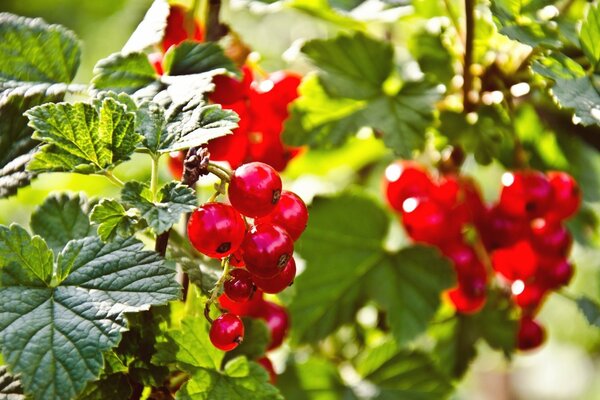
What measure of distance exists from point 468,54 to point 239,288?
0.62 metres

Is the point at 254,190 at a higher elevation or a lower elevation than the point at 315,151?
higher

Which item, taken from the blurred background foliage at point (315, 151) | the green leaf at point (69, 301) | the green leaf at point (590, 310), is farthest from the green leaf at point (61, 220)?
the green leaf at point (590, 310)

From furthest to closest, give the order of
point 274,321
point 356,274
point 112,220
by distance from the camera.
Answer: point 356,274 → point 274,321 → point 112,220

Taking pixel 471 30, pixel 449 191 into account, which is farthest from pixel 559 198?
pixel 471 30

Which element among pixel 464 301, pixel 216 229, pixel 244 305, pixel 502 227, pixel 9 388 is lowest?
pixel 464 301

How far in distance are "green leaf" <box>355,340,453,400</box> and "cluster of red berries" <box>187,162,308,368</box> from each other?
0.64 m

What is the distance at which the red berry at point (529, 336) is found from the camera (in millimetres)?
1447

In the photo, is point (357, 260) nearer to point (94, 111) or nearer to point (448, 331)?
point (448, 331)

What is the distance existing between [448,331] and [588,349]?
7.14 ft

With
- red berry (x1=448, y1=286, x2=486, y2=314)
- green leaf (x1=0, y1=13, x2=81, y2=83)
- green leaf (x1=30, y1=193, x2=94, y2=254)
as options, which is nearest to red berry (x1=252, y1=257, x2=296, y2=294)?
green leaf (x1=30, y1=193, x2=94, y2=254)

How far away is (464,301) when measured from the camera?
143 centimetres

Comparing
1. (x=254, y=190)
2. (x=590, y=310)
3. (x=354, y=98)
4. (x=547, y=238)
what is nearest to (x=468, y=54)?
(x=354, y=98)

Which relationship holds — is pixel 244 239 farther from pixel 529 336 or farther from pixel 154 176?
pixel 529 336

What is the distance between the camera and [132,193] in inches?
32.4
